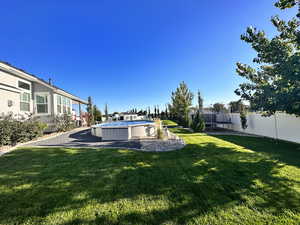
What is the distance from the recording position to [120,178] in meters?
3.89

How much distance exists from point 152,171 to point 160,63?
647 inches

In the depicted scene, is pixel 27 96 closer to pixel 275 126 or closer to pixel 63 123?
pixel 63 123

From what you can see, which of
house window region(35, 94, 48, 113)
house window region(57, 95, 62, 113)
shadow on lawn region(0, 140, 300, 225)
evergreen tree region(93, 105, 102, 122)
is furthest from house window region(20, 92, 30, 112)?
evergreen tree region(93, 105, 102, 122)

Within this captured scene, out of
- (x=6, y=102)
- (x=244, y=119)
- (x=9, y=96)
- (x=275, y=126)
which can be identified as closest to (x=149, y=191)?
(x=275, y=126)

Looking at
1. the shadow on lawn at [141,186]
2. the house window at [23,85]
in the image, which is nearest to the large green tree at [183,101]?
the shadow on lawn at [141,186]

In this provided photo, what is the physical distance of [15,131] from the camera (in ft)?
28.1

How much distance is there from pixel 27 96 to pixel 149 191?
17.0m

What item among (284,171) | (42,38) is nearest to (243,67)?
(284,171)

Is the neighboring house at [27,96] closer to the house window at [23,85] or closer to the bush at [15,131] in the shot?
the house window at [23,85]

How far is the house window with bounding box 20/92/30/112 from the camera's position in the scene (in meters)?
12.6

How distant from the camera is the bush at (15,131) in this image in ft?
25.7

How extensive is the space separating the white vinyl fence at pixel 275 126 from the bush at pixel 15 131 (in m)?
17.9

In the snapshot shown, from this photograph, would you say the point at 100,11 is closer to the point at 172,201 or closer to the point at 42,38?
the point at 42,38

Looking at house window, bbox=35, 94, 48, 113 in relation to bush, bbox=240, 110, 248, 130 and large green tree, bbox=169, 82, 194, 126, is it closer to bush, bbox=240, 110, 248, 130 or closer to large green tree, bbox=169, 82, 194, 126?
large green tree, bbox=169, 82, 194, 126
